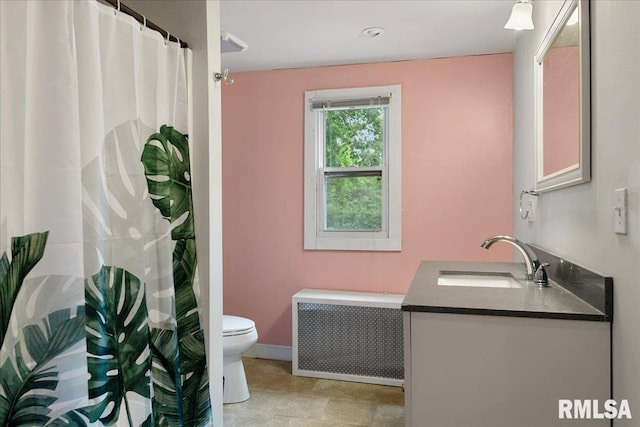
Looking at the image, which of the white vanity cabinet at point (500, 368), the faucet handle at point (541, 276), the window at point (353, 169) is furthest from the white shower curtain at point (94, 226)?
the window at point (353, 169)

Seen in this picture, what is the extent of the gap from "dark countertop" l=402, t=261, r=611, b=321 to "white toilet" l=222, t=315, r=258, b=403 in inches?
51.1

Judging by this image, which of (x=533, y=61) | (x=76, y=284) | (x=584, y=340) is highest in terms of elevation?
(x=533, y=61)

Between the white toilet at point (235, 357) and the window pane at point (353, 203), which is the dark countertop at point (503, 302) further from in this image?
the window pane at point (353, 203)

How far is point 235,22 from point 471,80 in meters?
1.63

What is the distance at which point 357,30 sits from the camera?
9.01 ft

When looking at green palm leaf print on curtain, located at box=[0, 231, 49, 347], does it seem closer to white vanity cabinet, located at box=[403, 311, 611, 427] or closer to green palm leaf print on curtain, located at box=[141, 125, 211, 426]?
green palm leaf print on curtain, located at box=[141, 125, 211, 426]

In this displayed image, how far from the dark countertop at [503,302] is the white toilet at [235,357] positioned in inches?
51.1

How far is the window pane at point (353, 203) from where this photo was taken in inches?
131

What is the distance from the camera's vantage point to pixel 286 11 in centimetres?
248

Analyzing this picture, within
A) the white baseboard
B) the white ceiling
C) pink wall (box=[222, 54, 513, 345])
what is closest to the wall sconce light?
the white ceiling

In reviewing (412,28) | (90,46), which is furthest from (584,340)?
(412,28)

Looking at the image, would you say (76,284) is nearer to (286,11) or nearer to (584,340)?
(584,340)

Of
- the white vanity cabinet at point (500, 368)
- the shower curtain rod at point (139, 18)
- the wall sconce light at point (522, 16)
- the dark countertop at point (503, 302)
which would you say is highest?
the wall sconce light at point (522, 16)

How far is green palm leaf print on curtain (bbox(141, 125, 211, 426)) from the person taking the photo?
1587mm
